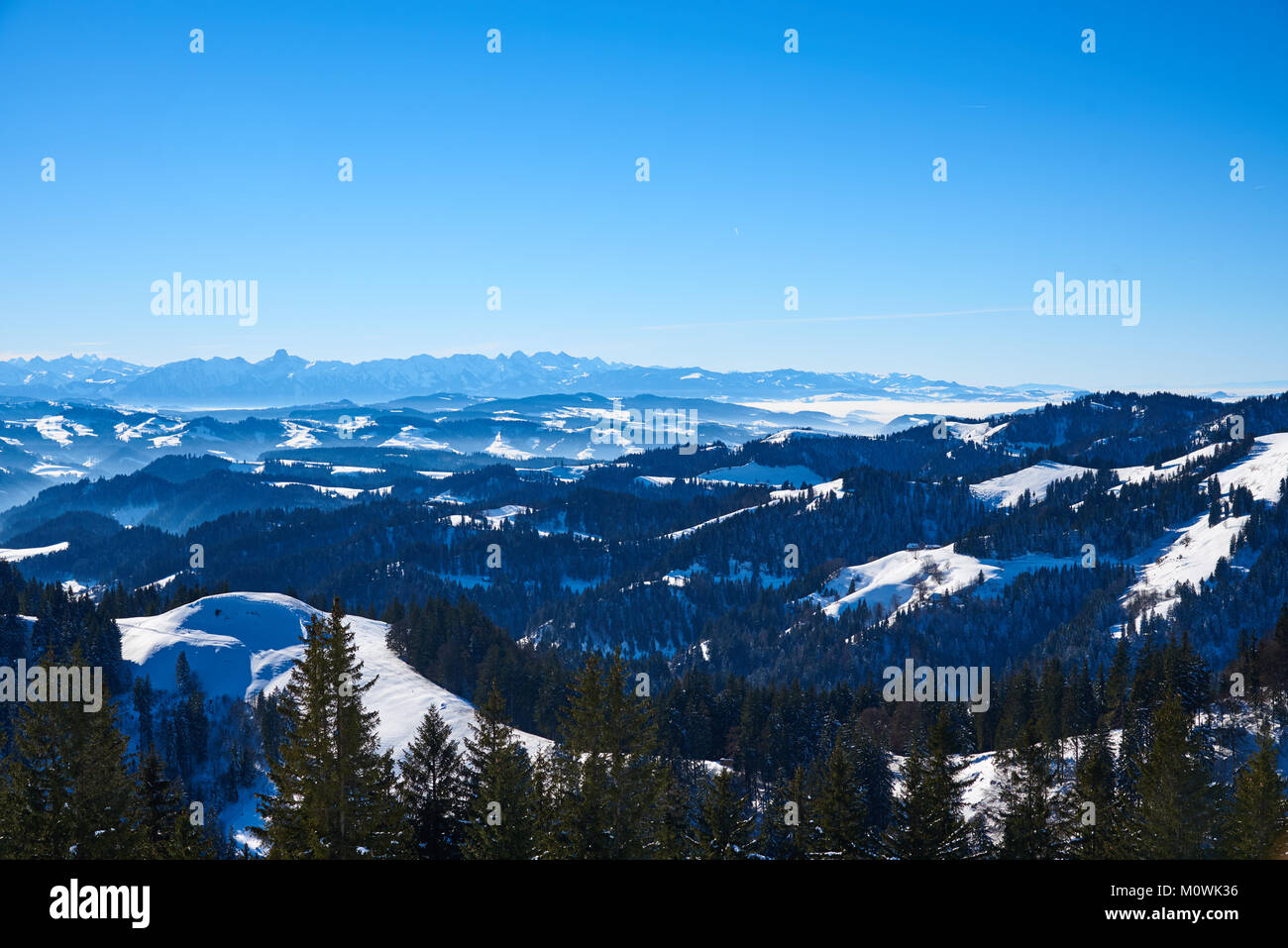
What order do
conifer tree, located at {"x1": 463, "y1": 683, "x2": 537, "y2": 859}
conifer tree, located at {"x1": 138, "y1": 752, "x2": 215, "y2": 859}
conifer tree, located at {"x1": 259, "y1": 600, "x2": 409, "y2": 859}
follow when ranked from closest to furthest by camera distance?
conifer tree, located at {"x1": 259, "y1": 600, "x2": 409, "y2": 859}, conifer tree, located at {"x1": 463, "y1": 683, "x2": 537, "y2": 859}, conifer tree, located at {"x1": 138, "y1": 752, "x2": 215, "y2": 859}

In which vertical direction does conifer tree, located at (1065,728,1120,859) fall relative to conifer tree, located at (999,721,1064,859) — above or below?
below

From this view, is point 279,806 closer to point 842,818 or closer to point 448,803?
point 448,803

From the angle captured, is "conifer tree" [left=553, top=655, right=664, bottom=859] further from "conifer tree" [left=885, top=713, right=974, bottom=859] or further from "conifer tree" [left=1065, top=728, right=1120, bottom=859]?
"conifer tree" [left=1065, top=728, right=1120, bottom=859]

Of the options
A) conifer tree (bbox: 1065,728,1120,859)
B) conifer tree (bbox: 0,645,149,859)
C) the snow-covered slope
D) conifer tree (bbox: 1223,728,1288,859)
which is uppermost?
conifer tree (bbox: 0,645,149,859)

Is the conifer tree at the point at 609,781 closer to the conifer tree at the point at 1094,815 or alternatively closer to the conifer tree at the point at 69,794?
the conifer tree at the point at 69,794

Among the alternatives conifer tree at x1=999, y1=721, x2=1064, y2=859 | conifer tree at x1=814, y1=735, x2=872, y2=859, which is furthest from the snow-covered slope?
conifer tree at x1=999, y1=721, x2=1064, y2=859

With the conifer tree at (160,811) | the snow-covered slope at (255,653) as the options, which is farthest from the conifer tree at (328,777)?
the snow-covered slope at (255,653)

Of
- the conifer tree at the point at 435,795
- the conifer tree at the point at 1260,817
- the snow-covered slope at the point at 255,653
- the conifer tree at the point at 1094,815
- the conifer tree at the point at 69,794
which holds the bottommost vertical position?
the snow-covered slope at the point at 255,653

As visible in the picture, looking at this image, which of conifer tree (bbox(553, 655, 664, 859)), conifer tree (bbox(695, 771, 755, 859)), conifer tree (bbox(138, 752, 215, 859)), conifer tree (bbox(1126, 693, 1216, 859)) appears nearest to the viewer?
A: conifer tree (bbox(553, 655, 664, 859))
